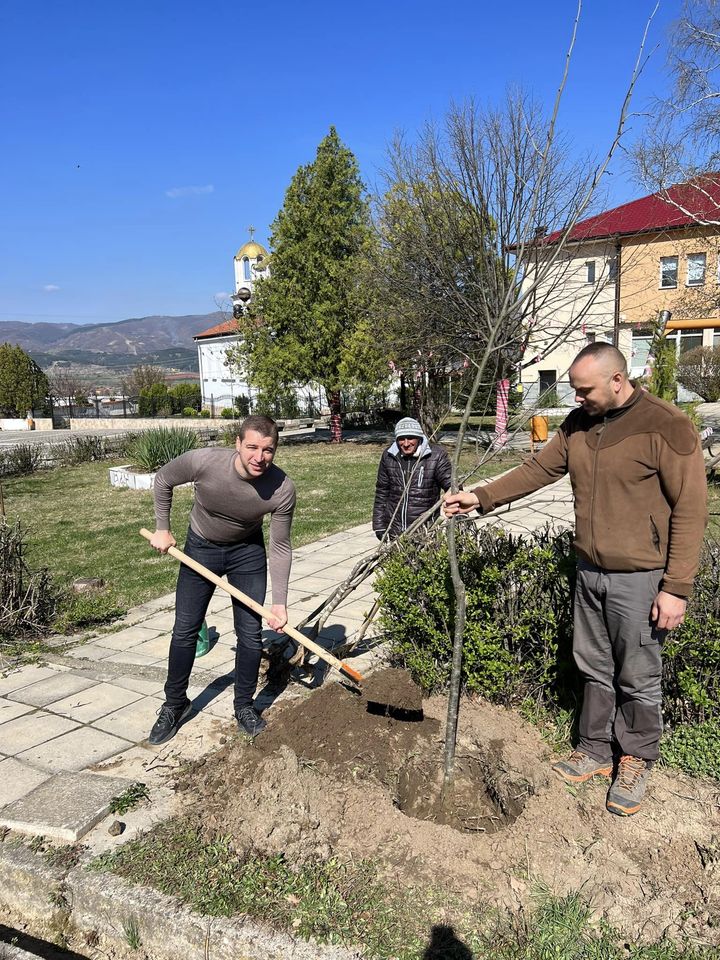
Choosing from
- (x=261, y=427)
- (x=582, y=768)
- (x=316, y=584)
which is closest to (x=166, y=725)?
(x=261, y=427)

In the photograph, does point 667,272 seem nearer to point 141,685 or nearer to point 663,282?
point 663,282

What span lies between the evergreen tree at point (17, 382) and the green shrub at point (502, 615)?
41.9m

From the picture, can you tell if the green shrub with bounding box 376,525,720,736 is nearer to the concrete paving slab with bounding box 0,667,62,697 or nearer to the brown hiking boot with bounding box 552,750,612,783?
the brown hiking boot with bounding box 552,750,612,783

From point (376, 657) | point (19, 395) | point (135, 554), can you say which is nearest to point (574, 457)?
point (376, 657)

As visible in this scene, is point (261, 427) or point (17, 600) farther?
point (17, 600)

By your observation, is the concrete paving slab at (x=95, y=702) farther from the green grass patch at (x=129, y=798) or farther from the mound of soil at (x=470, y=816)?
the mound of soil at (x=470, y=816)

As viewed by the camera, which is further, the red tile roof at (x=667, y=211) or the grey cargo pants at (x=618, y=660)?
the red tile roof at (x=667, y=211)

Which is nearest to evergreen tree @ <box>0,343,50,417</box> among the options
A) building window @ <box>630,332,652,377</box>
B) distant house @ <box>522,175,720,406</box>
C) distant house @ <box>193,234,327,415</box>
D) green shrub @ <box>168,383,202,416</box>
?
green shrub @ <box>168,383,202,416</box>

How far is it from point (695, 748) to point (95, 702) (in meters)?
3.32

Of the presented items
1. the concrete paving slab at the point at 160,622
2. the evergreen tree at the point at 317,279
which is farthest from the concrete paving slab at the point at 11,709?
the evergreen tree at the point at 317,279

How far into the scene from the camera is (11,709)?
4.08 metres

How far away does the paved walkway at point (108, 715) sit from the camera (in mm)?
2986

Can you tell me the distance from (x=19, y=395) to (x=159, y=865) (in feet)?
140

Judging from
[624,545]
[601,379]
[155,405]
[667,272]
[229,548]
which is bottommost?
[229,548]
